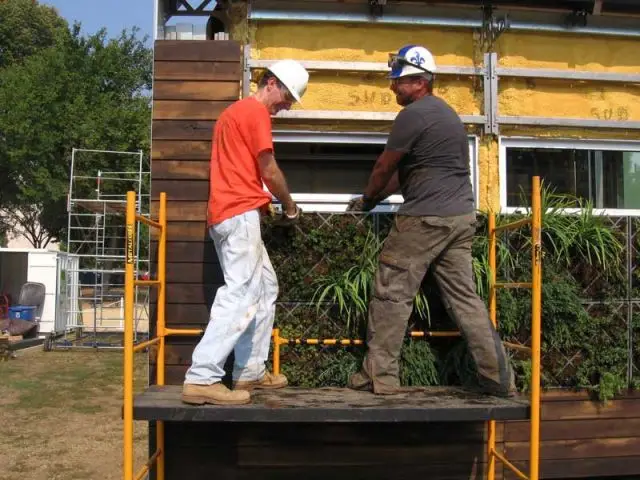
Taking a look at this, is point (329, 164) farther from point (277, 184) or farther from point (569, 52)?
point (569, 52)

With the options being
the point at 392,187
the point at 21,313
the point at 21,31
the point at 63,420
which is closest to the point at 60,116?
the point at 21,31

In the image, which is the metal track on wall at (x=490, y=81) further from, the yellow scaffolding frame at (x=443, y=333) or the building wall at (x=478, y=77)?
the yellow scaffolding frame at (x=443, y=333)

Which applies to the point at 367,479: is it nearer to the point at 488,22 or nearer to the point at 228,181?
the point at 228,181

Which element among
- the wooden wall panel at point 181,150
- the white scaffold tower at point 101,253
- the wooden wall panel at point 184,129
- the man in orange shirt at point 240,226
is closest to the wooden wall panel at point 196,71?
the wooden wall panel at point 184,129

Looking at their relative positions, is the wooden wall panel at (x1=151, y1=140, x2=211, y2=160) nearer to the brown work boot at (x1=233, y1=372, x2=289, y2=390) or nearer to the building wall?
the building wall

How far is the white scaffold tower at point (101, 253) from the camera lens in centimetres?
1661

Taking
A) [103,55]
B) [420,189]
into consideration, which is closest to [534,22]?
[420,189]

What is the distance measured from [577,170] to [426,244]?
7.24ft

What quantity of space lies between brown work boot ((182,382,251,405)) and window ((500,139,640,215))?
273 centimetres

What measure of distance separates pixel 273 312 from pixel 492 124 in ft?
7.37

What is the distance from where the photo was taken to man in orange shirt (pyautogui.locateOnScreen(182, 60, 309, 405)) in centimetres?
375

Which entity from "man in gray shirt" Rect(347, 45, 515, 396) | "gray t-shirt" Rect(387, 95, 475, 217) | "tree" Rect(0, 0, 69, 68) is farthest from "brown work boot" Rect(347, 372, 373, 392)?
"tree" Rect(0, 0, 69, 68)

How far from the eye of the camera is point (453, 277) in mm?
4234

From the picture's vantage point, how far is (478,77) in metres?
5.42
